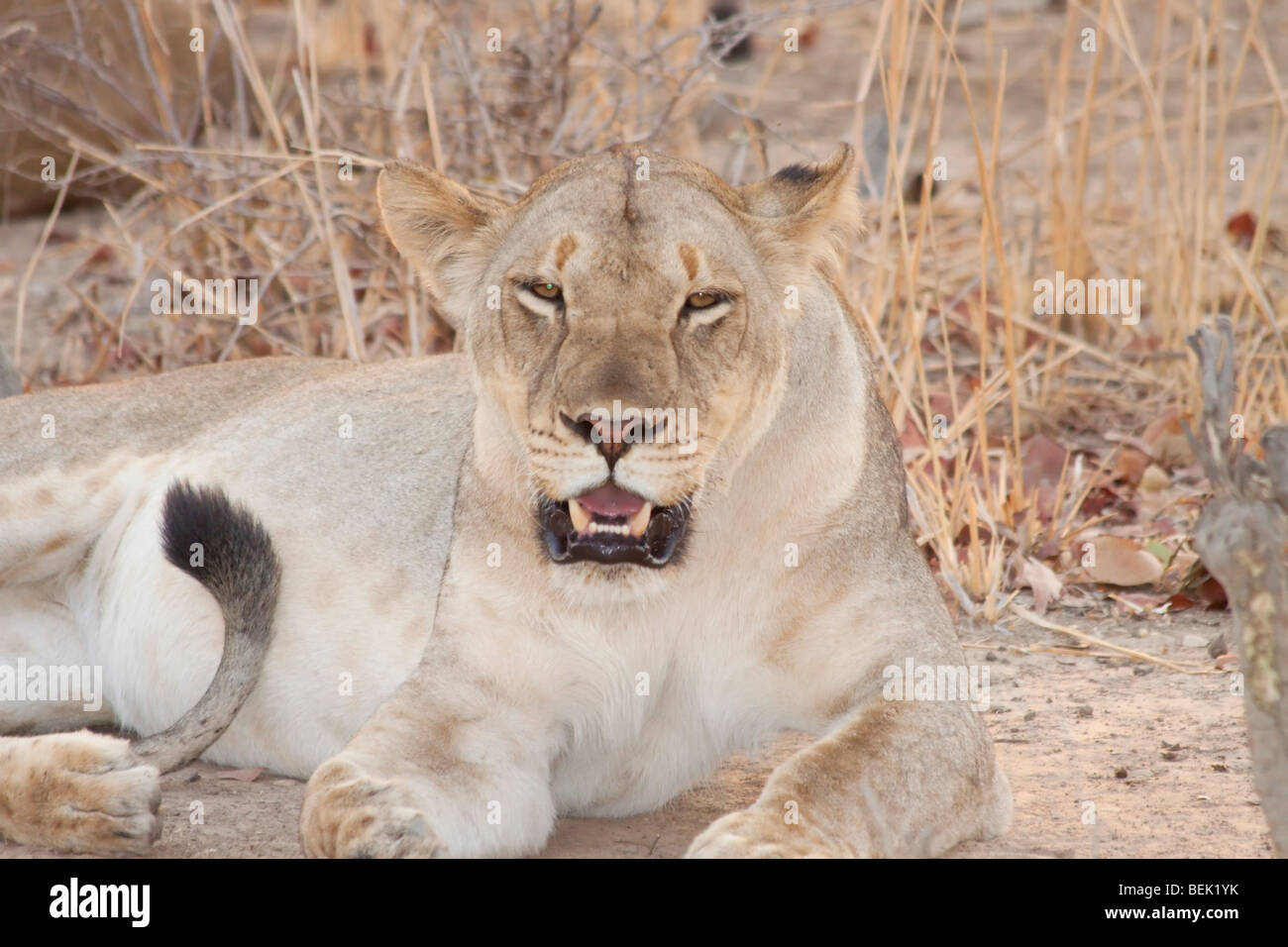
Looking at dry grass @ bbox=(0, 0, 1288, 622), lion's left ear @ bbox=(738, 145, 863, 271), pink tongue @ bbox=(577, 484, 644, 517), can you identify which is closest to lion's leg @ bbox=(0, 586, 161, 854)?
pink tongue @ bbox=(577, 484, 644, 517)

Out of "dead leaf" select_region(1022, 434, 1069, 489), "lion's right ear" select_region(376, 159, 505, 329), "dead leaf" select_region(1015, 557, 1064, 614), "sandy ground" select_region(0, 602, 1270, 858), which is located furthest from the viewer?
"dead leaf" select_region(1022, 434, 1069, 489)

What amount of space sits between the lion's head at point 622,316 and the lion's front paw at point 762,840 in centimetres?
45

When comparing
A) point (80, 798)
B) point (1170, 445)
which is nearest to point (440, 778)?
point (80, 798)

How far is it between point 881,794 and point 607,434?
29.4 inches

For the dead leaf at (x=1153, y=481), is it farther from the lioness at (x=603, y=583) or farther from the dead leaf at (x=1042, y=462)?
the lioness at (x=603, y=583)

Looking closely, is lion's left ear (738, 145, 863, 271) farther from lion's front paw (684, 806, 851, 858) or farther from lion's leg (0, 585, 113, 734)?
lion's leg (0, 585, 113, 734)

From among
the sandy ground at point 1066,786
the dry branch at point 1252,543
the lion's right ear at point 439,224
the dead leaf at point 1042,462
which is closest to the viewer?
the dry branch at point 1252,543

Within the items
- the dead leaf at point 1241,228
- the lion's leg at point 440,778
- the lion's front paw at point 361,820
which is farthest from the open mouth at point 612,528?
the dead leaf at point 1241,228

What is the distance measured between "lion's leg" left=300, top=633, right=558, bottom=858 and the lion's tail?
0.53 m

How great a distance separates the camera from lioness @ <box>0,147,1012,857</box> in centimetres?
292

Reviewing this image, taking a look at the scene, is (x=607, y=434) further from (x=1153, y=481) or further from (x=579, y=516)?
(x=1153, y=481)

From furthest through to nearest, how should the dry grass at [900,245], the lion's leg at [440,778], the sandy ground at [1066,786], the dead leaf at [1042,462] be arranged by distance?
the dead leaf at [1042,462], the dry grass at [900,245], the sandy ground at [1066,786], the lion's leg at [440,778]

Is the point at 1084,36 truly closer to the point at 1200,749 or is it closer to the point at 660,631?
the point at 1200,749

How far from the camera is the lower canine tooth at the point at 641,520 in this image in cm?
291
